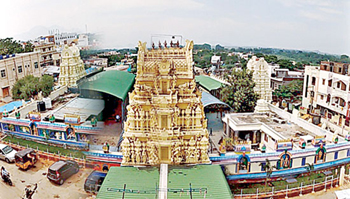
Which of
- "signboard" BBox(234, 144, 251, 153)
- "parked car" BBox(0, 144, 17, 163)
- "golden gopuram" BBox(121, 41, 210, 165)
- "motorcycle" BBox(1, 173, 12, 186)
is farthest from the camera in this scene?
"parked car" BBox(0, 144, 17, 163)

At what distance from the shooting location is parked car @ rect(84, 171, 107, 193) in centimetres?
672

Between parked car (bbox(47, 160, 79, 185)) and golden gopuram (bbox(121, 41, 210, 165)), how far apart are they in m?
1.81

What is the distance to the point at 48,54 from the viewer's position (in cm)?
1830

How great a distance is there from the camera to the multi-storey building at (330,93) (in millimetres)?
11648

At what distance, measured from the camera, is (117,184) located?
5.30m

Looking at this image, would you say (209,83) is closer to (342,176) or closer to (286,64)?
(342,176)

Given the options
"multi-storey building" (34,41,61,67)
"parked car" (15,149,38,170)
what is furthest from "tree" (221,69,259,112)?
"multi-storey building" (34,41,61,67)

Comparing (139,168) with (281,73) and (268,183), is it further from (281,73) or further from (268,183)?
(281,73)

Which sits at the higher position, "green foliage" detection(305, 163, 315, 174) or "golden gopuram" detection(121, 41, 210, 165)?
"golden gopuram" detection(121, 41, 210, 165)

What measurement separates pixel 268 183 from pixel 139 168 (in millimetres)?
3474

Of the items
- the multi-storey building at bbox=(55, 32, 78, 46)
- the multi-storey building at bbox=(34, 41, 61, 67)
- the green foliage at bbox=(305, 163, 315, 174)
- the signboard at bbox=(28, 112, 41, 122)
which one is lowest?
the green foliage at bbox=(305, 163, 315, 174)

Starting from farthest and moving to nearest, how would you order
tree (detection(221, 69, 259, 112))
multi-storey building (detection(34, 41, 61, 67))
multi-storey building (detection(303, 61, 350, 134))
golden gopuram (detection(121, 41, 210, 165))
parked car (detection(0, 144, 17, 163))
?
1. multi-storey building (detection(34, 41, 61, 67))
2. tree (detection(221, 69, 259, 112))
3. multi-storey building (detection(303, 61, 350, 134))
4. parked car (detection(0, 144, 17, 163))
5. golden gopuram (detection(121, 41, 210, 165))

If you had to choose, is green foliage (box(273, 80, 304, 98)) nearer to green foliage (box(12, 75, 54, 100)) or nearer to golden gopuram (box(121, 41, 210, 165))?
golden gopuram (box(121, 41, 210, 165))

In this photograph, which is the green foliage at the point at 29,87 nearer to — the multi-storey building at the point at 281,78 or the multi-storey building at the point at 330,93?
the multi-storey building at the point at 330,93
